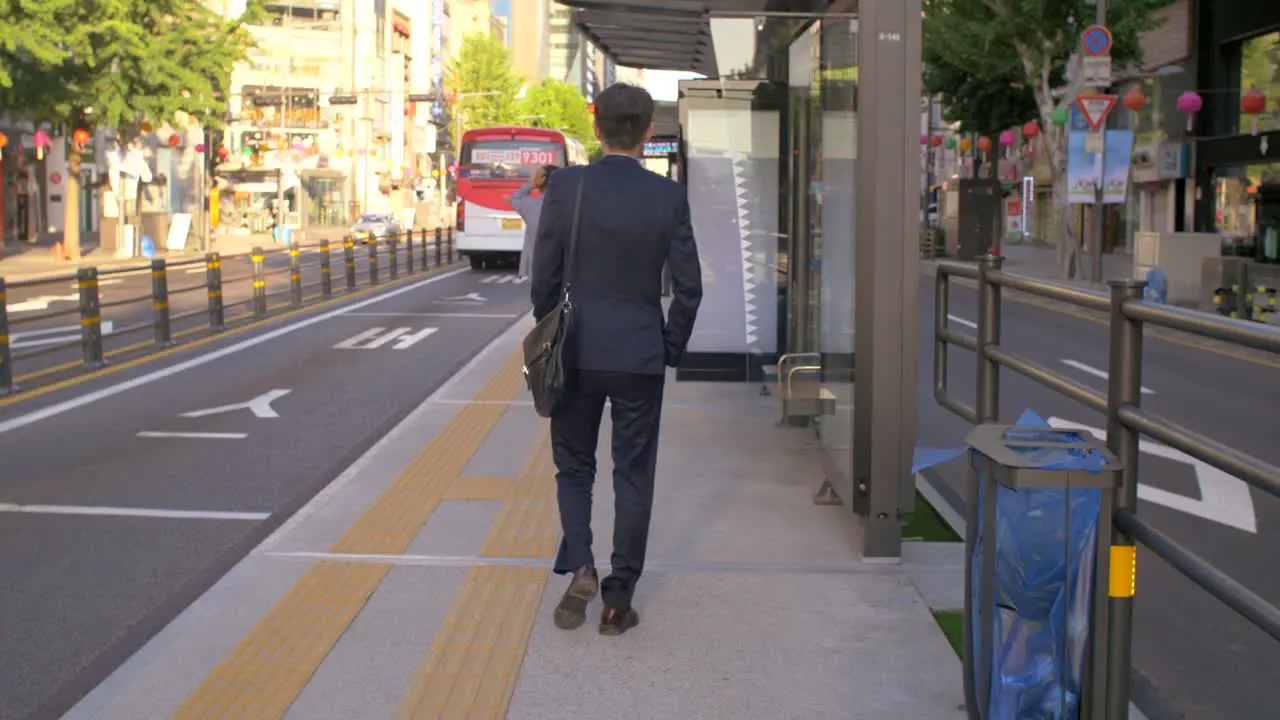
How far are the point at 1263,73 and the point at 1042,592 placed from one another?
1453 inches

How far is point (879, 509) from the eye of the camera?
632cm

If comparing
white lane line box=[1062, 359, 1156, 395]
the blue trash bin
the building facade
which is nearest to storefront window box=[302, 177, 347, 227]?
the building facade

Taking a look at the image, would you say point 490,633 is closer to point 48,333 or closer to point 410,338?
point 410,338

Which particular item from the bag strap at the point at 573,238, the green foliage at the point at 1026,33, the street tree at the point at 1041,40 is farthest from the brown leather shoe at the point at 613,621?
the green foliage at the point at 1026,33

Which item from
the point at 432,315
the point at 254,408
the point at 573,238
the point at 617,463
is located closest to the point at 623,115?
the point at 573,238

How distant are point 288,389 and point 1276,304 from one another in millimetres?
13477

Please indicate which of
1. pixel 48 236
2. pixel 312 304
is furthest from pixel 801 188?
pixel 48 236

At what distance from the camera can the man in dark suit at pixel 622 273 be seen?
5121 millimetres

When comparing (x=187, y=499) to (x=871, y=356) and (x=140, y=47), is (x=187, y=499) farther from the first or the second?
(x=140, y=47)

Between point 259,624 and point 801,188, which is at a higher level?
point 801,188

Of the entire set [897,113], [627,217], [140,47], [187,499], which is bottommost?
[187,499]

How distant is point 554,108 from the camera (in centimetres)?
13125

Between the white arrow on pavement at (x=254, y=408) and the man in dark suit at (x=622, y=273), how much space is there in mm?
6734

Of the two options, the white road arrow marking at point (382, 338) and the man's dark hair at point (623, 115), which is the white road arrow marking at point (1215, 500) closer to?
the man's dark hair at point (623, 115)
